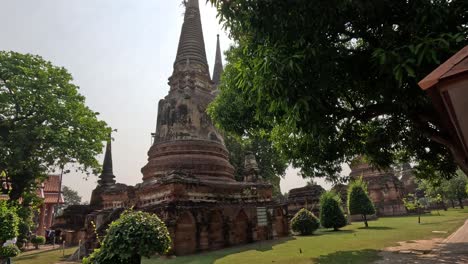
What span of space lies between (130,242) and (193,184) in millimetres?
7508

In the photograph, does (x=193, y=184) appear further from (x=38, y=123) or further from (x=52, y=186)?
(x=52, y=186)

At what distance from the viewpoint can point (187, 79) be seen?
73.7 ft

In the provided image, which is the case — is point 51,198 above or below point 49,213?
above

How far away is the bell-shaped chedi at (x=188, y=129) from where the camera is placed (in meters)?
19.0

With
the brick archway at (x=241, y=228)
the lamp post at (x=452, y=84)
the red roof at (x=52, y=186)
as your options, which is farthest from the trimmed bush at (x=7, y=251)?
the red roof at (x=52, y=186)

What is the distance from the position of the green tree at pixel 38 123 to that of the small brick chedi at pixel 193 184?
417 cm

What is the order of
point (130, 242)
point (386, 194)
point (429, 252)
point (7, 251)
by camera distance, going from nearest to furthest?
1. point (130, 242)
2. point (429, 252)
3. point (7, 251)
4. point (386, 194)

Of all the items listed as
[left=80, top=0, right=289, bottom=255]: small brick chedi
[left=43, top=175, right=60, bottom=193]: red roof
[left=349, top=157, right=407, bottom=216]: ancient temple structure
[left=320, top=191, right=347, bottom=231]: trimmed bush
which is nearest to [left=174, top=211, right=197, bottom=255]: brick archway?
[left=80, top=0, right=289, bottom=255]: small brick chedi

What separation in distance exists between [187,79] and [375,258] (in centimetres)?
1652

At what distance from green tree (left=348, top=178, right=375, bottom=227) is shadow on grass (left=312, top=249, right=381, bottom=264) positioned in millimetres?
12132

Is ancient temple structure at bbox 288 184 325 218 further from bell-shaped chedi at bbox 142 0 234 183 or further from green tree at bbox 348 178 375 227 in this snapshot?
bell-shaped chedi at bbox 142 0 234 183

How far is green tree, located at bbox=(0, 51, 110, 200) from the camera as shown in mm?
19828

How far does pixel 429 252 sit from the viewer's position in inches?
416

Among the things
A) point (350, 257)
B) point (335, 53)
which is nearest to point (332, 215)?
point (350, 257)
